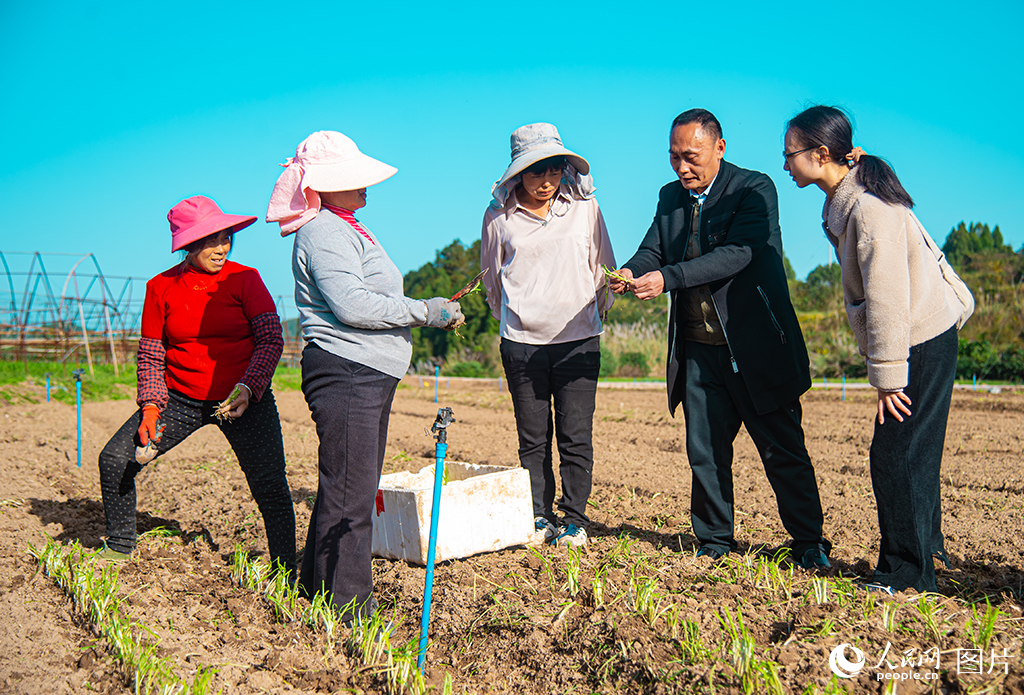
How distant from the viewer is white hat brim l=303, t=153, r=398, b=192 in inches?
103

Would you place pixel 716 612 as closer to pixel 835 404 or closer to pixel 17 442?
pixel 17 442

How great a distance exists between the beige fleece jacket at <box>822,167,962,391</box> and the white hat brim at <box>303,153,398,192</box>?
1700 millimetres

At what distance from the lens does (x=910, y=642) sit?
205 centimetres

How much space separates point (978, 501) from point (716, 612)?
2854mm

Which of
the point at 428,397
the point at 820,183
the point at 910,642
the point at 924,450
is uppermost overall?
the point at 820,183

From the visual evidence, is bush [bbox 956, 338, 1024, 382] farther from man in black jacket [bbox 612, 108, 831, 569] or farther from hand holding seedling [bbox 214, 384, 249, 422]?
hand holding seedling [bbox 214, 384, 249, 422]

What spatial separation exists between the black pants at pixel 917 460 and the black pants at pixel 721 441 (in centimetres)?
47

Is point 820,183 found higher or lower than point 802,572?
higher

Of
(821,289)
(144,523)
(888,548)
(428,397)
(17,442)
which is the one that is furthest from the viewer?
(821,289)

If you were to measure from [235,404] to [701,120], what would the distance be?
2283 mm

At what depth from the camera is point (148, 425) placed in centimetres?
313

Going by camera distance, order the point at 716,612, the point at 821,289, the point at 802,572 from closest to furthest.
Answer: the point at 716,612
the point at 802,572
the point at 821,289

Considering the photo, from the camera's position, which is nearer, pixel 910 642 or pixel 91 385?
pixel 910 642

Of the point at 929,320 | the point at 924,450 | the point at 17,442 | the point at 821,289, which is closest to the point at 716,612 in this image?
the point at 924,450
